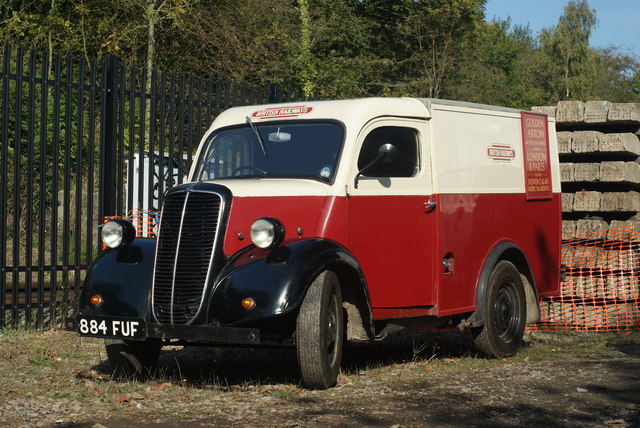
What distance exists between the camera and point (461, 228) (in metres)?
8.75

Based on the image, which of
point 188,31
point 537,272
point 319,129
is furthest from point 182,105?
point 188,31

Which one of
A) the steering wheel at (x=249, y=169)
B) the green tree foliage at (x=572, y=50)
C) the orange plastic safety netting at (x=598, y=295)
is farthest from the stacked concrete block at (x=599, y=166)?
the green tree foliage at (x=572, y=50)

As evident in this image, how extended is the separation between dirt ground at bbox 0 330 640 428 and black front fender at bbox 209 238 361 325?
0.62 meters

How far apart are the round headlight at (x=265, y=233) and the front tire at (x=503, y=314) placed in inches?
108

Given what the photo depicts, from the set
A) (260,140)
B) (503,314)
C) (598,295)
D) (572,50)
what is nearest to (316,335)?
(260,140)

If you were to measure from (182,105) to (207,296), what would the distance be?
4790 mm

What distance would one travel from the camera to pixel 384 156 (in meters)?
7.66

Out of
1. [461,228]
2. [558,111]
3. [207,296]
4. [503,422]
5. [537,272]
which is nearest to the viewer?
[503,422]

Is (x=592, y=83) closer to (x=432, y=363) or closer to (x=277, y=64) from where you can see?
(x=277, y=64)

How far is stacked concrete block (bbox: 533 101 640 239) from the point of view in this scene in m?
12.7

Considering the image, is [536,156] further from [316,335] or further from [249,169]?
[316,335]

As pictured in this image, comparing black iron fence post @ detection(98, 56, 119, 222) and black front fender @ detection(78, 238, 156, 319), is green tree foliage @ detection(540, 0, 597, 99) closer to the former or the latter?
black iron fence post @ detection(98, 56, 119, 222)

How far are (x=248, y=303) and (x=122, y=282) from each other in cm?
114

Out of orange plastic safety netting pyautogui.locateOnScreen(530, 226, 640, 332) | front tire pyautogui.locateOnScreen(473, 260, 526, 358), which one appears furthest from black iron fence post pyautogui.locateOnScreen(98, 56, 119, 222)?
orange plastic safety netting pyautogui.locateOnScreen(530, 226, 640, 332)
